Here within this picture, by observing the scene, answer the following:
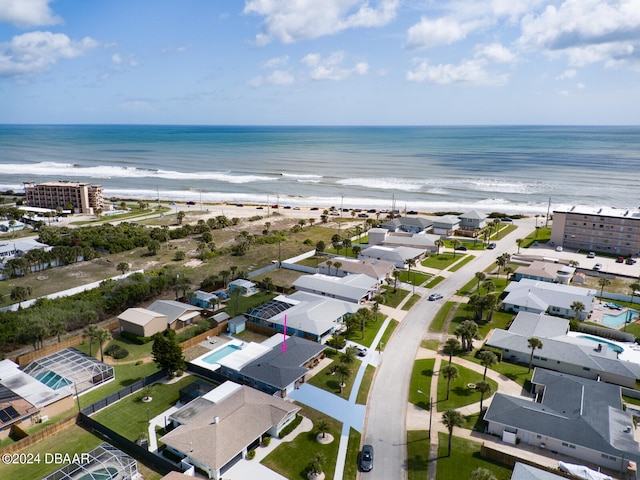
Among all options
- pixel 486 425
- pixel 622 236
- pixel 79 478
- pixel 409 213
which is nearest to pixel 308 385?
pixel 486 425

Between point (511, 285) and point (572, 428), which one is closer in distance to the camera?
point (572, 428)

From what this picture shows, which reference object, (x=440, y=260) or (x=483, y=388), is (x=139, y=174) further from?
(x=483, y=388)

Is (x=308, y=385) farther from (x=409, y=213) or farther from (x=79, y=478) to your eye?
(x=409, y=213)

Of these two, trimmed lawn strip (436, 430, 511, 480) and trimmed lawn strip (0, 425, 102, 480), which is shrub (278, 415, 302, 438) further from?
trimmed lawn strip (0, 425, 102, 480)

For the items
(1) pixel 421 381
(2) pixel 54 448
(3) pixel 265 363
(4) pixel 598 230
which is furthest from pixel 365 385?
(4) pixel 598 230

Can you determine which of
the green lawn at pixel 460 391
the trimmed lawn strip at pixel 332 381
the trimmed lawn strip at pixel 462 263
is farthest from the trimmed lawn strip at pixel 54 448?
the trimmed lawn strip at pixel 462 263
